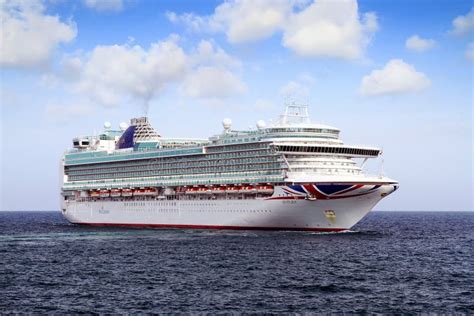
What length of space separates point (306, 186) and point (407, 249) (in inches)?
512

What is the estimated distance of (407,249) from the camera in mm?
71375

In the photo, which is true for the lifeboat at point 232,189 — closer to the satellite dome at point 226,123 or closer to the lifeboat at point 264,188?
the lifeboat at point 264,188

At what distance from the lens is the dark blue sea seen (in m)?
40.1

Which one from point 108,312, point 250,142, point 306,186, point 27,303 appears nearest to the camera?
point 108,312

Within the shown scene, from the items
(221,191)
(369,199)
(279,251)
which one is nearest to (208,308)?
(279,251)

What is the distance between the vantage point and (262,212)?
81812 millimetres

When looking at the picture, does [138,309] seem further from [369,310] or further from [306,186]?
[306,186]

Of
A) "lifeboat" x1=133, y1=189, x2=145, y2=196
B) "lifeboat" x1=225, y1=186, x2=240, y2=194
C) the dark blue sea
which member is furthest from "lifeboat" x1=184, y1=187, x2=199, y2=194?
the dark blue sea

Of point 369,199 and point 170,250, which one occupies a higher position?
point 369,199

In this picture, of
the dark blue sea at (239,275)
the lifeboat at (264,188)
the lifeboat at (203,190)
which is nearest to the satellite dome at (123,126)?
the lifeboat at (203,190)

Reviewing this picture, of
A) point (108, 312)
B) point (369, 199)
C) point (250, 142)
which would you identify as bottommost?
point (108, 312)

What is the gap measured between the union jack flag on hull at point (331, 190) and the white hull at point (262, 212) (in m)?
0.27

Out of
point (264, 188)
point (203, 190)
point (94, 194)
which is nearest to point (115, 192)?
point (94, 194)

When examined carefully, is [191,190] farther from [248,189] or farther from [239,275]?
[239,275]
